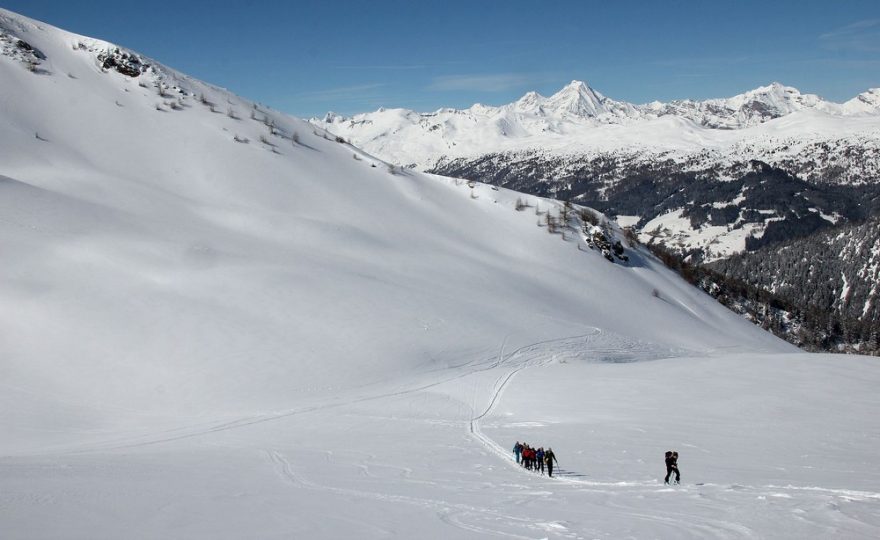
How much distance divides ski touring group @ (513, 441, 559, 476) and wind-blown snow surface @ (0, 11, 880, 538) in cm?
75

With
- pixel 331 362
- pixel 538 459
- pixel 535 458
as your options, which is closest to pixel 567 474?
pixel 538 459

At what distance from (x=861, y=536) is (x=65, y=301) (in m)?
38.2

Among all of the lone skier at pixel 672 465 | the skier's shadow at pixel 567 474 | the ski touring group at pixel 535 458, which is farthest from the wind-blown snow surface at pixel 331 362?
the ski touring group at pixel 535 458

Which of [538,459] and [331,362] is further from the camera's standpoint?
[331,362]

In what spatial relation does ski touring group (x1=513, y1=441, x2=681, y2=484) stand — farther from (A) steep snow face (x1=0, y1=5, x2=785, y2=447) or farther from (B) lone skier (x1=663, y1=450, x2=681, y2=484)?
(A) steep snow face (x1=0, y1=5, x2=785, y2=447)

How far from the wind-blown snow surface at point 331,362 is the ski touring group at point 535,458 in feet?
2.47

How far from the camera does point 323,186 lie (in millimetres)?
66688

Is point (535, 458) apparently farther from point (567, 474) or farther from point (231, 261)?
point (231, 261)

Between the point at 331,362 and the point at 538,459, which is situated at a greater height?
the point at 331,362

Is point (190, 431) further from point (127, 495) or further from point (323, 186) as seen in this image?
point (323, 186)

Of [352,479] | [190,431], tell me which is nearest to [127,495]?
[352,479]

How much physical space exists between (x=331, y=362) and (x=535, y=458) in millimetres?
19208

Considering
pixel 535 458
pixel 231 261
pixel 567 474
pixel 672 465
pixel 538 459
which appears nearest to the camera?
pixel 672 465

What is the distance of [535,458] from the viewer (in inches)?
746
